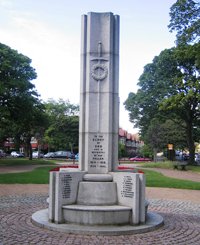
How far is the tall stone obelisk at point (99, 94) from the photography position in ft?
33.4

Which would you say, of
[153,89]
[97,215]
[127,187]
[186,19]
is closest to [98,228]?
[97,215]

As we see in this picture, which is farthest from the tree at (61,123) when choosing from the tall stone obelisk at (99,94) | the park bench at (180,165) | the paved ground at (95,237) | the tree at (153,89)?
the tall stone obelisk at (99,94)

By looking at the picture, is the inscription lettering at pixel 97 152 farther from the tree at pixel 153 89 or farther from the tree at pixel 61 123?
the tree at pixel 61 123

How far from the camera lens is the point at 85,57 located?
10547 mm

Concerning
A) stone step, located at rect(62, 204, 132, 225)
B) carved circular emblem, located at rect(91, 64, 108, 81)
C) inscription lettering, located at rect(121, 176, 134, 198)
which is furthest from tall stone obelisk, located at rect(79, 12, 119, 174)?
stone step, located at rect(62, 204, 132, 225)

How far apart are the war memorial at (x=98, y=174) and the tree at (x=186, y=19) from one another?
19538 mm

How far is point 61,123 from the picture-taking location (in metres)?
68.2

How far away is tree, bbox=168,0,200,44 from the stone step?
2253 cm

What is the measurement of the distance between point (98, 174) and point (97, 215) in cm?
155

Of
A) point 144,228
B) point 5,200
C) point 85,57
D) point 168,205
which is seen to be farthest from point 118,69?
point 5,200

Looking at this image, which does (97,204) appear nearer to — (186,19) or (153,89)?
(186,19)

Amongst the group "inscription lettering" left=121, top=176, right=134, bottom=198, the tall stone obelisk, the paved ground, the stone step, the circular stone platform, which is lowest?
the paved ground

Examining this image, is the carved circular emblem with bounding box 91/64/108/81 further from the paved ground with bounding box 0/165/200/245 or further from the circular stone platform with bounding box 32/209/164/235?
the paved ground with bounding box 0/165/200/245

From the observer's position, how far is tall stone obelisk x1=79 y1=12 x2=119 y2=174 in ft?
33.4
